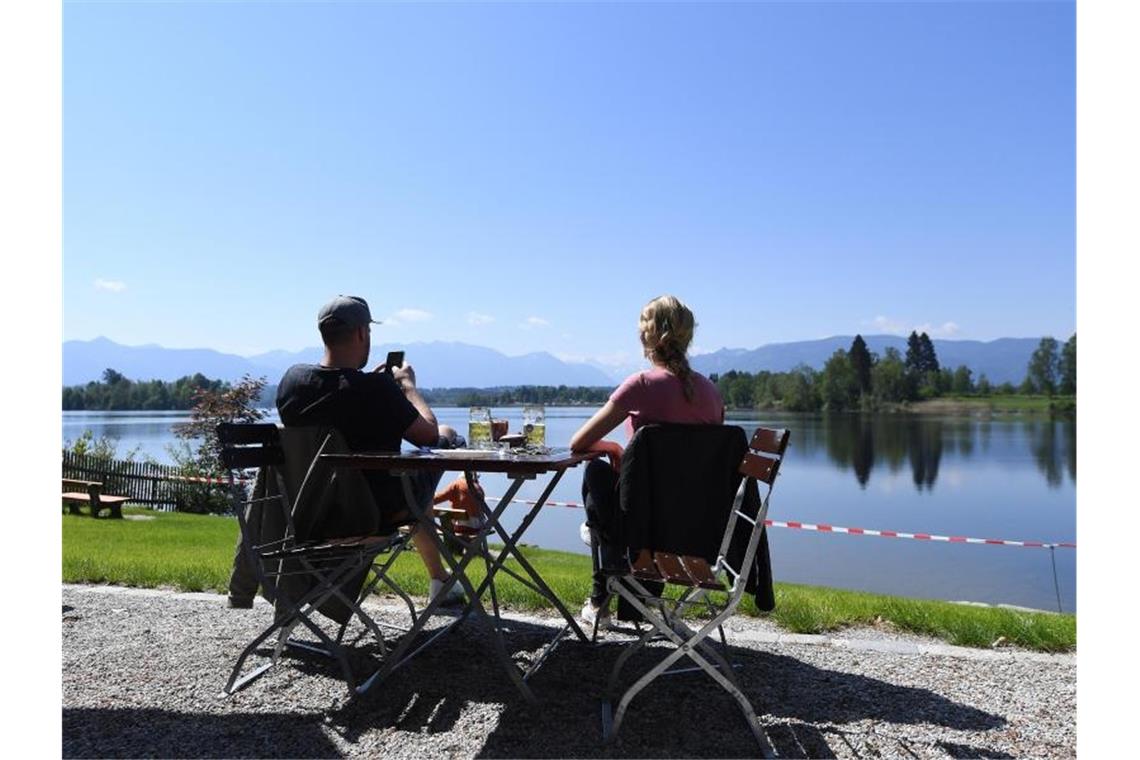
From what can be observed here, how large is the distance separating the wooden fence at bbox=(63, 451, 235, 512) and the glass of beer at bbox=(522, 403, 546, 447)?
20.5 m

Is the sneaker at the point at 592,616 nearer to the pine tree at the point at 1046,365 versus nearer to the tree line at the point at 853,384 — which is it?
the tree line at the point at 853,384

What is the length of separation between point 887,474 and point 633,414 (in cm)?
5442

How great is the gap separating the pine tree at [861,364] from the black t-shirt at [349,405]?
4886 inches

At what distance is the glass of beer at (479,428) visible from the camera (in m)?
3.92

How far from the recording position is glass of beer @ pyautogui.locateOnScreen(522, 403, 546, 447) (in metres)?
3.81

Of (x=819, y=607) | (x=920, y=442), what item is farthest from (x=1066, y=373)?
(x=819, y=607)

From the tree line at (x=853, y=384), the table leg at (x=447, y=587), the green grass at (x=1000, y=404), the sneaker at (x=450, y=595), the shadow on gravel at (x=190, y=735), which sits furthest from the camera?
the green grass at (x=1000, y=404)

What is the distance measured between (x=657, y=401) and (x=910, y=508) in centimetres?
3723

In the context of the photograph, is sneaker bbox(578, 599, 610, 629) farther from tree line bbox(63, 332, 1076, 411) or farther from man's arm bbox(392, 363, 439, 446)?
tree line bbox(63, 332, 1076, 411)

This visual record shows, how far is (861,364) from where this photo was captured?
12600cm

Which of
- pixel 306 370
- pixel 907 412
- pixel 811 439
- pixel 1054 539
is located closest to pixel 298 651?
pixel 306 370

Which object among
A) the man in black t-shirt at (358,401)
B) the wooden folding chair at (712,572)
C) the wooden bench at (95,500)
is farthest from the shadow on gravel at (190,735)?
the wooden bench at (95,500)

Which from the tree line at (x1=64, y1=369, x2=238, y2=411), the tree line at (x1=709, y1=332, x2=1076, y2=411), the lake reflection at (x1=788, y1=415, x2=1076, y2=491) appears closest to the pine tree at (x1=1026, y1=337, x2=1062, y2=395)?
the tree line at (x1=709, y1=332, x2=1076, y2=411)
